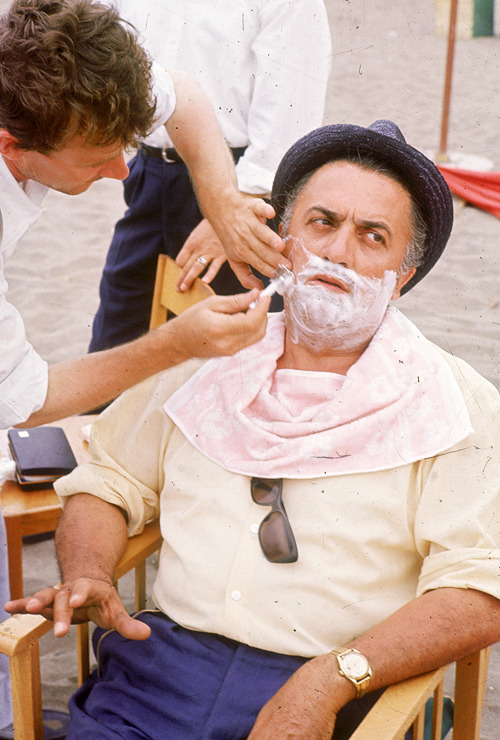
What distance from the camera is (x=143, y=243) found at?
3.01 m

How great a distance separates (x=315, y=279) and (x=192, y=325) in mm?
400

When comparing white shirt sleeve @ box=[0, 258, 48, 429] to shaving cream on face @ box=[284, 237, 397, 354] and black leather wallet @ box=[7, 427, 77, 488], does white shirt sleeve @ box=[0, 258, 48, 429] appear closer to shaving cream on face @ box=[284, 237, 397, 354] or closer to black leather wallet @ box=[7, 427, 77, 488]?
black leather wallet @ box=[7, 427, 77, 488]

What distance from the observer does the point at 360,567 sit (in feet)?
5.95

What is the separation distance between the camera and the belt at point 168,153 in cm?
280

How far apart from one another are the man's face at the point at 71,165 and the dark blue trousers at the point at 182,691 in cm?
110

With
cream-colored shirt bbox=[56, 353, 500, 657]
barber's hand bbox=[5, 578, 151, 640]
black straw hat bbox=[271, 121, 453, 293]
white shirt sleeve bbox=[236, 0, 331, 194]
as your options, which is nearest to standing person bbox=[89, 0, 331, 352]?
white shirt sleeve bbox=[236, 0, 331, 194]

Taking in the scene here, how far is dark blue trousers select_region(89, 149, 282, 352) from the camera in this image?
283 centimetres

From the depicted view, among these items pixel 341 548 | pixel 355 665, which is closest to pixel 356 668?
pixel 355 665

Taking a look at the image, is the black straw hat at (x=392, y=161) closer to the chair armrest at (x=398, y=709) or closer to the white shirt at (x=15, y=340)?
the white shirt at (x=15, y=340)

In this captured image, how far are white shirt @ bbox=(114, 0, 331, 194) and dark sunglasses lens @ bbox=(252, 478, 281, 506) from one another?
117 cm

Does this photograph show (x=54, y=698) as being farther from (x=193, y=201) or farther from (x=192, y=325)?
(x=193, y=201)

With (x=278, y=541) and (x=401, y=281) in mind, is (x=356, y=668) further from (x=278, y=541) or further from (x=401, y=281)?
(x=401, y=281)

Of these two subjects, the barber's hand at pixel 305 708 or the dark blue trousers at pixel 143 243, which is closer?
the barber's hand at pixel 305 708

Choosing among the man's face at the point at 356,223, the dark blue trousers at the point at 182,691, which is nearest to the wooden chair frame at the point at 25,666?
the dark blue trousers at the point at 182,691
